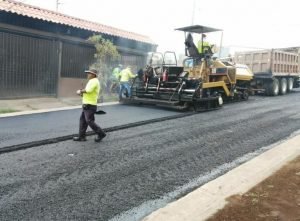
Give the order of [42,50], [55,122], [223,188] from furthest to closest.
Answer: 1. [42,50]
2. [55,122]
3. [223,188]

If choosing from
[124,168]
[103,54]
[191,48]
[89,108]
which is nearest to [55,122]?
[89,108]

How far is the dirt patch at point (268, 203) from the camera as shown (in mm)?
4297

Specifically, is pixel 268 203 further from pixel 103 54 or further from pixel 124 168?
pixel 103 54

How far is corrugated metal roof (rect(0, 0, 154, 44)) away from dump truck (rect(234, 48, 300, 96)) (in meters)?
6.06

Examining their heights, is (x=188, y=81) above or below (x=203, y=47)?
below

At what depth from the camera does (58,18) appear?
54.7 ft

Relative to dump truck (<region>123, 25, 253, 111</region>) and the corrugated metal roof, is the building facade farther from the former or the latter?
dump truck (<region>123, 25, 253, 111</region>)

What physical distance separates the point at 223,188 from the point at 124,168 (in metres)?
1.81

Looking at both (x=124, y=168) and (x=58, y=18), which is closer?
(x=124, y=168)

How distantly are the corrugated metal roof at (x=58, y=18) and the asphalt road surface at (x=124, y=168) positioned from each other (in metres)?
7.90

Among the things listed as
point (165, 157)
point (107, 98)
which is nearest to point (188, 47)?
point (107, 98)

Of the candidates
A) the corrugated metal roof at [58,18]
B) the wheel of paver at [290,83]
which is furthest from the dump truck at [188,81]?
the wheel of paver at [290,83]

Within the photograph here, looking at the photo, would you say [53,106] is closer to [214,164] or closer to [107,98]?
[107,98]

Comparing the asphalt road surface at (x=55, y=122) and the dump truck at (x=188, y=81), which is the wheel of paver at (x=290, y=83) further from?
the asphalt road surface at (x=55, y=122)
